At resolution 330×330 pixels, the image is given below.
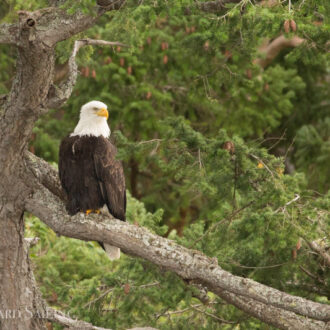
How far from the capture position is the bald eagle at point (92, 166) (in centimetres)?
482

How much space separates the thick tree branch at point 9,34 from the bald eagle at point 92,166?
1042 millimetres

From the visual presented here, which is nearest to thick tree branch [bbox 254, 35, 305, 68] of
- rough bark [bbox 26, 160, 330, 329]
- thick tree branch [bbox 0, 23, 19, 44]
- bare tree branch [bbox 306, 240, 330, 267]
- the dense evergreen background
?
the dense evergreen background

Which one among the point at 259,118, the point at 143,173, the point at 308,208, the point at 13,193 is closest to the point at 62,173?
the point at 13,193

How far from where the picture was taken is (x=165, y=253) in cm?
437

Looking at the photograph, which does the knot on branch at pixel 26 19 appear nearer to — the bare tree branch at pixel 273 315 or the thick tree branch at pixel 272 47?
the bare tree branch at pixel 273 315

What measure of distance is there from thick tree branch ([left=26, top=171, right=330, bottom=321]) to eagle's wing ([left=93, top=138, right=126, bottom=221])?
38cm

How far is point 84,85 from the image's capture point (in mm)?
9594

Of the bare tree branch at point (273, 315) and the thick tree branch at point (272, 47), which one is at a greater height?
the thick tree branch at point (272, 47)

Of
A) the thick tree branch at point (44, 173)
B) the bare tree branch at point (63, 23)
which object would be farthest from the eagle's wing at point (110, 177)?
the bare tree branch at point (63, 23)

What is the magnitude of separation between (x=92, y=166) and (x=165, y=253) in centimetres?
93

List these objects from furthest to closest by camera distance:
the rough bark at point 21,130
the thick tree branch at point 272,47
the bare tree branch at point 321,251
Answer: the thick tree branch at point 272,47 → the bare tree branch at point 321,251 → the rough bark at point 21,130

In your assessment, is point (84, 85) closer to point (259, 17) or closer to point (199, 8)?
point (199, 8)

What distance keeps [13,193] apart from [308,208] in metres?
2.08

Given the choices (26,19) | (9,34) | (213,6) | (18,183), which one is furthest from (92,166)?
(26,19)
